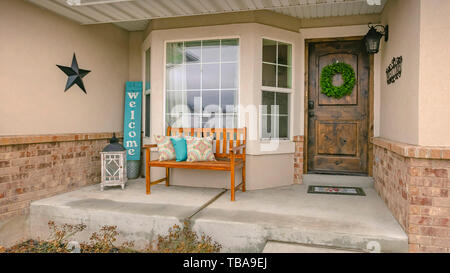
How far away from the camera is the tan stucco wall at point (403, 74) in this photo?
3.07 m

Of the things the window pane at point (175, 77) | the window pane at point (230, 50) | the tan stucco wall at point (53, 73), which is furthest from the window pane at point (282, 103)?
the tan stucco wall at point (53, 73)

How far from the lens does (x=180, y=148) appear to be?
4688mm

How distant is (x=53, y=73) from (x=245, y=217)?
11.2ft

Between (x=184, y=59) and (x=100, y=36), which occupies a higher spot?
(x=100, y=36)

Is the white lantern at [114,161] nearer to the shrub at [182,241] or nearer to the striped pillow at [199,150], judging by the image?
the striped pillow at [199,150]

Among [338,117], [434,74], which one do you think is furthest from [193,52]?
[434,74]

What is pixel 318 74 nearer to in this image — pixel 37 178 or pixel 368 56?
pixel 368 56

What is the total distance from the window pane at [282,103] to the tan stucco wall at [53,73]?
299 cm

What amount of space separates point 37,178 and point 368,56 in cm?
530

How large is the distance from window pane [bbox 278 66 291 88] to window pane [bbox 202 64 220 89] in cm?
101
